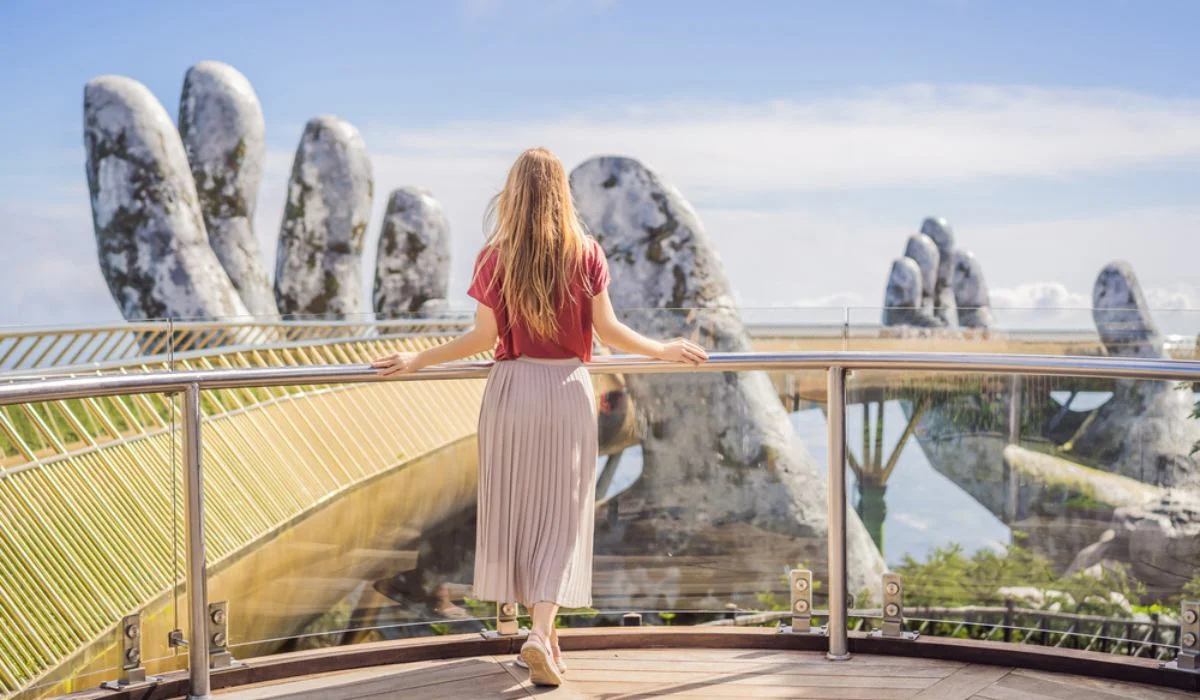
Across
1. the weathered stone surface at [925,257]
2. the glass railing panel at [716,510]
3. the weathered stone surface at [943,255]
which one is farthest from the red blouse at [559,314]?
the weathered stone surface at [943,255]

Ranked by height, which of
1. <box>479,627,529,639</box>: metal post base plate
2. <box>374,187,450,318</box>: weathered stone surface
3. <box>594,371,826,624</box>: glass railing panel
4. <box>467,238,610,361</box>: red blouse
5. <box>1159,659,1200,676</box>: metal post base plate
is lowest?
<box>479,627,529,639</box>: metal post base plate

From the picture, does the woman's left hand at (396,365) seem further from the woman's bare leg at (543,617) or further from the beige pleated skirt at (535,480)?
the woman's bare leg at (543,617)

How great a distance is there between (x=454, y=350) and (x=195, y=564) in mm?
1043

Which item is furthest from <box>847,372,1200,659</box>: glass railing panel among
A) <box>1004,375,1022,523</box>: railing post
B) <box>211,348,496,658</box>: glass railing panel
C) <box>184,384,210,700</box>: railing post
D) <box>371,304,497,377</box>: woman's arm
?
<box>184,384,210,700</box>: railing post

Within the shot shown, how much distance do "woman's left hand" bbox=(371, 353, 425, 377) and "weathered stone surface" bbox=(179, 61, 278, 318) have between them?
57.3ft

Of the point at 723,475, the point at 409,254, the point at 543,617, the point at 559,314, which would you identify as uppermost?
the point at 409,254

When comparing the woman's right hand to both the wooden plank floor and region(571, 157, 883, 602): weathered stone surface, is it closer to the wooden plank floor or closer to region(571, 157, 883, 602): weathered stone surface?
region(571, 157, 883, 602): weathered stone surface

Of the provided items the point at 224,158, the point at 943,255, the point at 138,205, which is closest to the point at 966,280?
the point at 943,255

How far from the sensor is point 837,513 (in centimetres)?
414

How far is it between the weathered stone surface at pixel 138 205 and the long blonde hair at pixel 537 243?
49.9 feet

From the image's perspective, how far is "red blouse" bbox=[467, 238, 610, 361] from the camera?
3750mm

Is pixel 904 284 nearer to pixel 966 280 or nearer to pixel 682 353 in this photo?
pixel 966 280

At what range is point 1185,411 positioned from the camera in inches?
154

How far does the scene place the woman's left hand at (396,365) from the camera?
3842 mm
